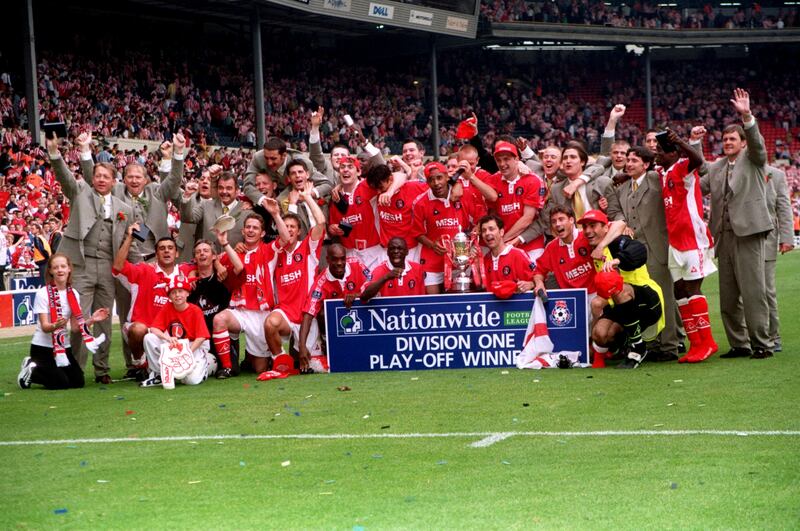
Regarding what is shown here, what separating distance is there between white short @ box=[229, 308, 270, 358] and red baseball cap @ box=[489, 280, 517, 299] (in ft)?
7.43

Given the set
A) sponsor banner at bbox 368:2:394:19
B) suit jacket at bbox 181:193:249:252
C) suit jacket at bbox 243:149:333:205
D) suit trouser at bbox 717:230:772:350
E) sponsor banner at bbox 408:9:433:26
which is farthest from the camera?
sponsor banner at bbox 408:9:433:26

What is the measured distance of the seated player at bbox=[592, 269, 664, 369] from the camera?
998cm

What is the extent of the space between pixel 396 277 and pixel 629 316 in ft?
7.33

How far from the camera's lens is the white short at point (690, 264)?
10281 mm

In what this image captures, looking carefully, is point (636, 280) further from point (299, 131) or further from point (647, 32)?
point (647, 32)

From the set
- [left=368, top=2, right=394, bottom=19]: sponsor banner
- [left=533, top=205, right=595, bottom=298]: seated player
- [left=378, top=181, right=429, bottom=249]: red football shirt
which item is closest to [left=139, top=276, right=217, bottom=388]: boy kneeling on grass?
[left=378, top=181, right=429, bottom=249]: red football shirt

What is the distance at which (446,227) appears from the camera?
1116cm

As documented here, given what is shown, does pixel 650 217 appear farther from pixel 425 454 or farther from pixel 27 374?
pixel 27 374

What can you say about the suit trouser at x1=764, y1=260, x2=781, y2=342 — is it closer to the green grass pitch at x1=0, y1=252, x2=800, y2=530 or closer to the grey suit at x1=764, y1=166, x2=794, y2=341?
the grey suit at x1=764, y1=166, x2=794, y2=341

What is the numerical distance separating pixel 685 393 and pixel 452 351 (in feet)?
9.33

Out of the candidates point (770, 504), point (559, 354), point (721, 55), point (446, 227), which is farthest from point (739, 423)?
point (721, 55)

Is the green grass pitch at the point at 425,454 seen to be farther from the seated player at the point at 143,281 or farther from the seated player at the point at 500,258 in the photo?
the seated player at the point at 500,258

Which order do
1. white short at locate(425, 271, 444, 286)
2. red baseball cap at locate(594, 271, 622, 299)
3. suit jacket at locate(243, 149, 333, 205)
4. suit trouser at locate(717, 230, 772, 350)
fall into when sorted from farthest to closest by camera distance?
suit jacket at locate(243, 149, 333, 205), white short at locate(425, 271, 444, 286), suit trouser at locate(717, 230, 772, 350), red baseball cap at locate(594, 271, 622, 299)

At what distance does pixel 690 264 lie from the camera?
405 inches
